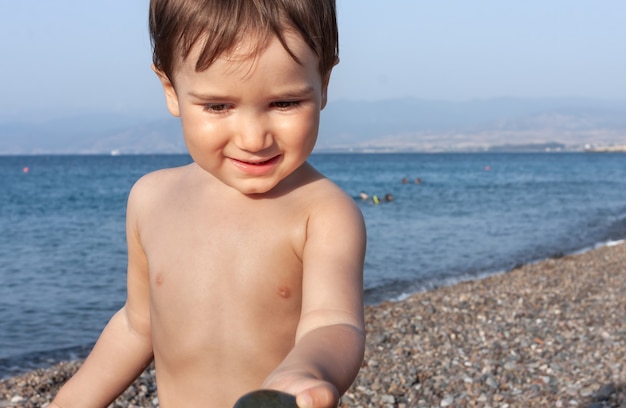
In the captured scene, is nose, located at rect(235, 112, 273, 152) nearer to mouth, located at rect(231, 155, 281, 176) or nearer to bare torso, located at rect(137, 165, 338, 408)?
mouth, located at rect(231, 155, 281, 176)

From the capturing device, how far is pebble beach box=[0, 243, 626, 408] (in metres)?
5.69

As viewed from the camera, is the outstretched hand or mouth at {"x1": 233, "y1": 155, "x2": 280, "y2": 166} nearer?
the outstretched hand

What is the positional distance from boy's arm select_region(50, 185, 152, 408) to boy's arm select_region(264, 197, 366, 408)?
2.32 feet

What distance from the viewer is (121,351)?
252cm

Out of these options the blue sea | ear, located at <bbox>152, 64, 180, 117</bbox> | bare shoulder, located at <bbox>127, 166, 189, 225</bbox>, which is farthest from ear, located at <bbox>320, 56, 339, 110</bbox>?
the blue sea

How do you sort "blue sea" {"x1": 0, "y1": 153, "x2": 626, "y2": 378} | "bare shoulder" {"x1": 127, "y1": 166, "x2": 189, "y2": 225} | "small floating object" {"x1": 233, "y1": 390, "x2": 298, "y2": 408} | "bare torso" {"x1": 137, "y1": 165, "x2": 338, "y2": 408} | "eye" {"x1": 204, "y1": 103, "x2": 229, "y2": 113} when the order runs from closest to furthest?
"small floating object" {"x1": 233, "y1": 390, "x2": 298, "y2": 408} → "eye" {"x1": 204, "y1": 103, "x2": 229, "y2": 113} → "bare torso" {"x1": 137, "y1": 165, "x2": 338, "y2": 408} → "bare shoulder" {"x1": 127, "y1": 166, "x2": 189, "y2": 225} → "blue sea" {"x1": 0, "y1": 153, "x2": 626, "y2": 378}

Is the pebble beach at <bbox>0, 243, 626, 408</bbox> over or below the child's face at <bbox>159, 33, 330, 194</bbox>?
below

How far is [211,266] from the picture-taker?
217cm

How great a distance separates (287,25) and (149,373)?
5.51m

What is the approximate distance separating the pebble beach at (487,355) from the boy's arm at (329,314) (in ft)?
12.4

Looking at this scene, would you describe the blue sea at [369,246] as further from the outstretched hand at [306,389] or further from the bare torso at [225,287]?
the outstretched hand at [306,389]

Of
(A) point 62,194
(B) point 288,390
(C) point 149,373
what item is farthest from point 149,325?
(A) point 62,194

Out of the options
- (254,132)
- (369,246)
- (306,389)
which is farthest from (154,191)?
(369,246)

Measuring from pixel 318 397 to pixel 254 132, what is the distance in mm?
757
